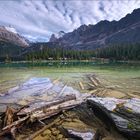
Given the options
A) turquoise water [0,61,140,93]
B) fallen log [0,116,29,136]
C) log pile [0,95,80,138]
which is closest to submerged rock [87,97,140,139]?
log pile [0,95,80,138]

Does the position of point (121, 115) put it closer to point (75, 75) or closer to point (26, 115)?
point (26, 115)

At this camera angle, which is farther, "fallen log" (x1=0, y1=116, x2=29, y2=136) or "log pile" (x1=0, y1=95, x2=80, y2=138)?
"log pile" (x1=0, y1=95, x2=80, y2=138)

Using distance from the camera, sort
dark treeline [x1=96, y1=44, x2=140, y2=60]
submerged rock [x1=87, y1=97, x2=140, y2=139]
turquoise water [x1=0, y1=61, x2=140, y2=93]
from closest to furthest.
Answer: submerged rock [x1=87, y1=97, x2=140, y2=139]
turquoise water [x1=0, y1=61, x2=140, y2=93]
dark treeline [x1=96, y1=44, x2=140, y2=60]

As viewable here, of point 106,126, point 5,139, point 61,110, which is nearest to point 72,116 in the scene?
point 61,110

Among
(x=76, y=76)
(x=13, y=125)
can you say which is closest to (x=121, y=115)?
(x=13, y=125)

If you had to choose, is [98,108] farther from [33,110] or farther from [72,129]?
[33,110]

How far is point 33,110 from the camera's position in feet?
52.9

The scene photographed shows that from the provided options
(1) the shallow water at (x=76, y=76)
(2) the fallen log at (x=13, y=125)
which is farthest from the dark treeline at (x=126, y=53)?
(2) the fallen log at (x=13, y=125)

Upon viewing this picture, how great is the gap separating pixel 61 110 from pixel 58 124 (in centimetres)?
215

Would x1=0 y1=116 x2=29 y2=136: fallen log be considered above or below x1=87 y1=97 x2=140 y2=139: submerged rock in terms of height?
below

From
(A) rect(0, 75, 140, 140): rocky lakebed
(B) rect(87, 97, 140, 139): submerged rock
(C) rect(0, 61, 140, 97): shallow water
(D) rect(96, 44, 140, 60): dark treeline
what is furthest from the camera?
(D) rect(96, 44, 140, 60): dark treeline

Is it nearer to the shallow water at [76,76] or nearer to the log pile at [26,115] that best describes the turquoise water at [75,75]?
the shallow water at [76,76]

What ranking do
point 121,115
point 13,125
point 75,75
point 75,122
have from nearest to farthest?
point 121,115 < point 13,125 < point 75,122 < point 75,75

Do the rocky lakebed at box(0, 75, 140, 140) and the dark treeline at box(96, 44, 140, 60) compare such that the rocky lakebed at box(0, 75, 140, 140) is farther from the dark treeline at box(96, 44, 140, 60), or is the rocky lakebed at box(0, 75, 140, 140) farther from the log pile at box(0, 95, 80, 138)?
the dark treeline at box(96, 44, 140, 60)
